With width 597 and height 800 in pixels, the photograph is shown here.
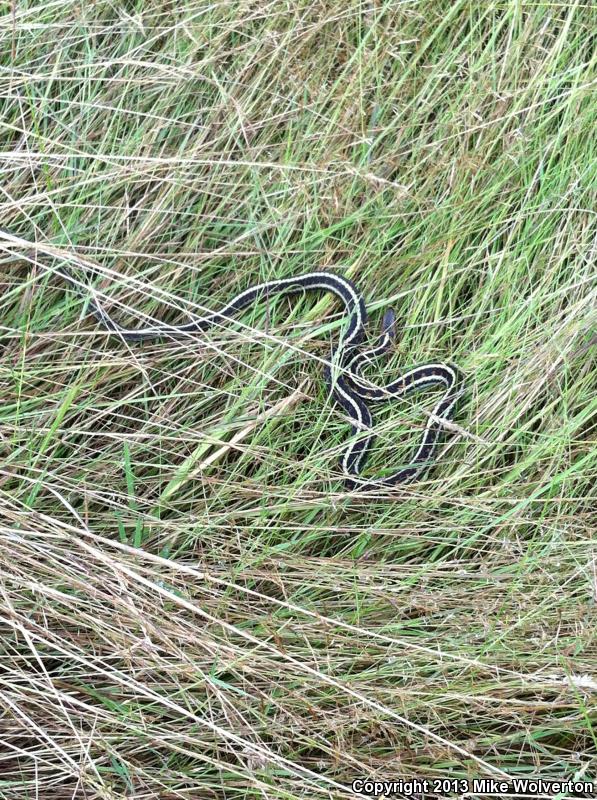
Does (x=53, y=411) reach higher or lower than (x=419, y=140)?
lower

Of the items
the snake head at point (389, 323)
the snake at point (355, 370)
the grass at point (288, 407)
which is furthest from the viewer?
the snake head at point (389, 323)

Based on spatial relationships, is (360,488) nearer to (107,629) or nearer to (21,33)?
(107,629)

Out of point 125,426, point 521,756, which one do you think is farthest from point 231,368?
point 521,756

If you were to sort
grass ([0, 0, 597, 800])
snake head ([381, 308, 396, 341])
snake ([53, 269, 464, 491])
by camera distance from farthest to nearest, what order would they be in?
1. snake head ([381, 308, 396, 341])
2. snake ([53, 269, 464, 491])
3. grass ([0, 0, 597, 800])

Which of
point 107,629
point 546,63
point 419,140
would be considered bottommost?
point 107,629

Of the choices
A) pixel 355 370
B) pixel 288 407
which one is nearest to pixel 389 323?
pixel 355 370

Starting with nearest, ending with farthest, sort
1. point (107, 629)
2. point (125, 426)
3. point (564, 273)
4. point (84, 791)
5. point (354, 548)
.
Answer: point (84, 791), point (107, 629), point (354, 548), point (125, 426), point (564, 273)

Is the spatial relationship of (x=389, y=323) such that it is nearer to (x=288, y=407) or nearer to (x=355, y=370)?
(x=355, y=370)
